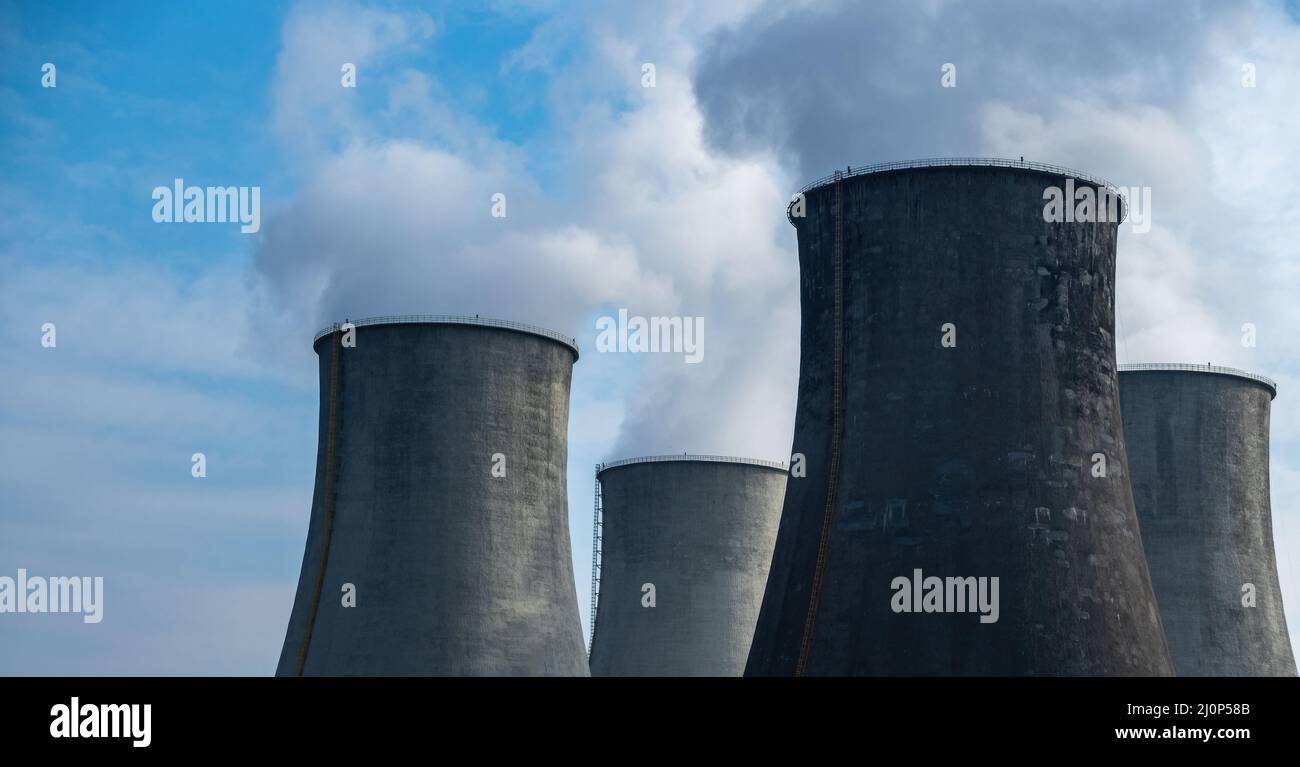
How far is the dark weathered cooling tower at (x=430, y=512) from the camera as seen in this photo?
1064 inches

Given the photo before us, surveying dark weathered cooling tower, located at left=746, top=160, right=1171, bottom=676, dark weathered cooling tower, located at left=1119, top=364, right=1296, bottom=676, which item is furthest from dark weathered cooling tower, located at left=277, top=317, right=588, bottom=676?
dark weathered cooling tower, located at left=1119, top=364, right=1296, bottom=676

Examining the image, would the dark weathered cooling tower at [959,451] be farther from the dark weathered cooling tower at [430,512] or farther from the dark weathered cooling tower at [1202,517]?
the dark weathered cooling tower at [1202,517]

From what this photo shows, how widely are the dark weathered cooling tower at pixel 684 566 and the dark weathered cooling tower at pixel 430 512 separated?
9842 mm

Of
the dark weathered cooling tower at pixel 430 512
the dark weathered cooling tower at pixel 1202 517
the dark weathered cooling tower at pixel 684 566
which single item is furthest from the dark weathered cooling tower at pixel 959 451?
the dark weathered cooling tower at pixel 684 566

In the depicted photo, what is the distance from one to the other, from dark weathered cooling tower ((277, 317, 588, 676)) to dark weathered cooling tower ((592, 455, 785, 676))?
9.84m

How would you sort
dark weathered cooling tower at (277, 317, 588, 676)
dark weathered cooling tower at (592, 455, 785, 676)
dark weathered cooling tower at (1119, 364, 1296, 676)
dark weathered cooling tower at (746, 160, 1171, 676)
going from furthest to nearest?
1. dark weathered cooling tower at (592, 455, 785, 676)
2. dark weathered cooling tower at (1119, 364, 1296, 676)
3. dark weathered cooling tower at (277, 317, 588, 676)
4. dark weathered cooling tower at (746, 160, 1171, 676)

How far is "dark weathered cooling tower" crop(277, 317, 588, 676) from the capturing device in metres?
27.0

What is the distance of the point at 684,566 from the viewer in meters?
38.6

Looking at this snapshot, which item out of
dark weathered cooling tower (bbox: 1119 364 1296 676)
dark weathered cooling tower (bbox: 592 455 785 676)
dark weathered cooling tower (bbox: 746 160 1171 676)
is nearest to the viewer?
dark weathered cooling tower (bbox: 746 160 1171 676)

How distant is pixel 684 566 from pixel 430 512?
12.3 meters

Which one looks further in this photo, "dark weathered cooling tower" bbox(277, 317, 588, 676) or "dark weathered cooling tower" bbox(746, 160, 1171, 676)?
"dark weathered cooling tower" bbox(277, 317, 588, 676)

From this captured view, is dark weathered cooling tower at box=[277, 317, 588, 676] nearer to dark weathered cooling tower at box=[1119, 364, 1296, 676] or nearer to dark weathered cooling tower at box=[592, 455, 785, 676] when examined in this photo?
dark weathered cooling tower at box=[592, 455, 785, 676]

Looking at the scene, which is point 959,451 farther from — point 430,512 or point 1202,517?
point 1202,517
